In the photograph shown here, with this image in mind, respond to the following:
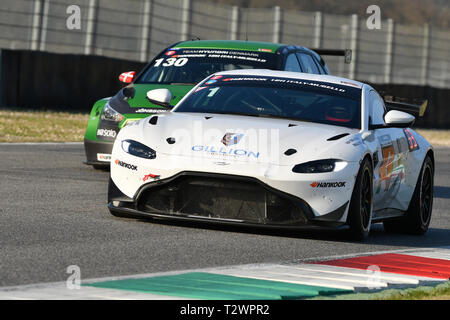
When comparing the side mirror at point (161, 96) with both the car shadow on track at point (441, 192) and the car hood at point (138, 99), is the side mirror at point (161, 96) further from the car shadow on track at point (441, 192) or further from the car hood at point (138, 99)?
the car shadow on track at point (441, 192)

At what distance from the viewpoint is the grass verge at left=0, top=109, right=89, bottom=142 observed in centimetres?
1828

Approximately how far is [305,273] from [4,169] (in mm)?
6476

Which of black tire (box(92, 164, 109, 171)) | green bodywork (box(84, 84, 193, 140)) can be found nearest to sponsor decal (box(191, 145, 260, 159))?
green bodywork (box(84, 84, 193, 140))

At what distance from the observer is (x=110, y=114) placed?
1186cm

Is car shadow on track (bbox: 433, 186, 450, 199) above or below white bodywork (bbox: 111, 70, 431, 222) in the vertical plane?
below

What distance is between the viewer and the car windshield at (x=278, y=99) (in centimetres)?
894

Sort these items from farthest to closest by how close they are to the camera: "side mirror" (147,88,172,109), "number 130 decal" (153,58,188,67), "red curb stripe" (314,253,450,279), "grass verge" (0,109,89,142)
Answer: "grass verge" (0,109,89,142) < "number 130 decal" (153,58,188,67) < "side mirror" (147,88,172,109) < "red curb stripe" (314,253,450,279)

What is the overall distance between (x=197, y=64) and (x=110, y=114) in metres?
1.46

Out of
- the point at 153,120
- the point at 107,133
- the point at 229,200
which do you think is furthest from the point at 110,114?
the point at 229,200

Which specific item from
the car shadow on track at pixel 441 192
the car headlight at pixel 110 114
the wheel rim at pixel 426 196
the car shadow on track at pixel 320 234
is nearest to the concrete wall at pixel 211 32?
the car shadow on track at pixel 441 192

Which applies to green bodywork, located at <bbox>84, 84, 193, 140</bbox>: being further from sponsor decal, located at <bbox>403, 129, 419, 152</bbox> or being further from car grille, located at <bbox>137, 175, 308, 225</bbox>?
car grille, located at <bbox>137, 175, 308, 225</bbox>

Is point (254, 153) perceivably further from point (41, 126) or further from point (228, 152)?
point (41, 126)
